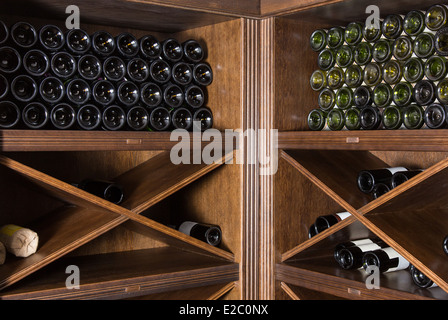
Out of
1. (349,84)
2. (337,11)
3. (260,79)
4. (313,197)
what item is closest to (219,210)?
(313,197)

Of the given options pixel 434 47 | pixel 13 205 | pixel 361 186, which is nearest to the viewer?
pixel 434 47

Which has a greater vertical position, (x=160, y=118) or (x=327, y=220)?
(x=160, y=118)

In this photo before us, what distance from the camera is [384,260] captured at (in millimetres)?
1626

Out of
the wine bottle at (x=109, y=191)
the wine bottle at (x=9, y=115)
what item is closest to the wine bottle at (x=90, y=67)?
the wine bottle at (x=9, y=115)

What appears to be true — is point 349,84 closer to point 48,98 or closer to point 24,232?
point 48,98

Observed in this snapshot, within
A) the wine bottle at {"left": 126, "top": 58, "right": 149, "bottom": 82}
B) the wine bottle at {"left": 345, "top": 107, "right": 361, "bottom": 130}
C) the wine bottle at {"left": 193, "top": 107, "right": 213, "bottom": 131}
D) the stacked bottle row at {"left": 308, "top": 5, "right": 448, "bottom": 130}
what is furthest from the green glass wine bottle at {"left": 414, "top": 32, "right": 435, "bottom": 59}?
the wine bottle at {"left": 126, "top": 58, "right": 149, "bottom": 82}

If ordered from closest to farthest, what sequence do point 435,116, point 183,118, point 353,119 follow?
1. point 435,116
2. point 353,119
3. point 183,118

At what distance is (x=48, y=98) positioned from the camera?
1.55 m

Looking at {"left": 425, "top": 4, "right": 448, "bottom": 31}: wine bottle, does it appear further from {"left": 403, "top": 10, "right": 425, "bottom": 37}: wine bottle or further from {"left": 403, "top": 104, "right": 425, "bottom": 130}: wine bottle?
{"left": 403, "top": 104, "right": 425, "bottom": 130}: wine bottle

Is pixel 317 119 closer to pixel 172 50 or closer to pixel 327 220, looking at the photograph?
pixel 327 220

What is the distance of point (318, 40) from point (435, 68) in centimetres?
45

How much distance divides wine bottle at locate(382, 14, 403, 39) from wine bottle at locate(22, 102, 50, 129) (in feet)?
3.14

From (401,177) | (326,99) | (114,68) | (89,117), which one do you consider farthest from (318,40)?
(89,117)

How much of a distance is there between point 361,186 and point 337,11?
20.6 inches
